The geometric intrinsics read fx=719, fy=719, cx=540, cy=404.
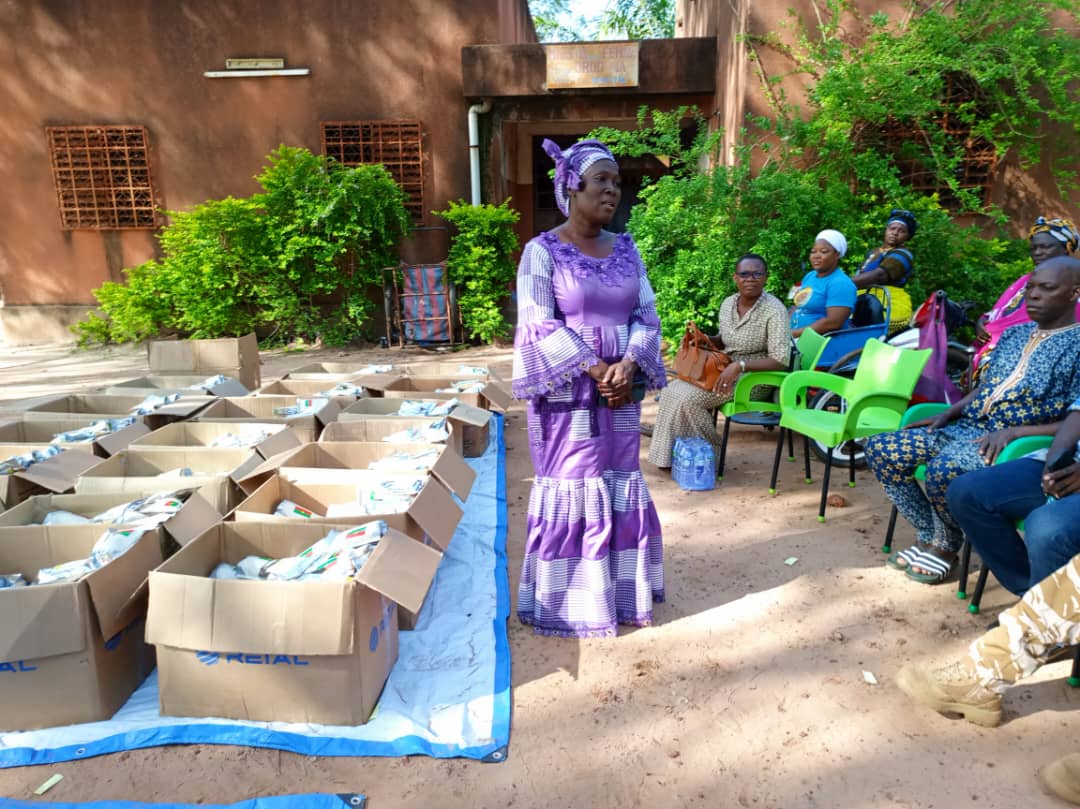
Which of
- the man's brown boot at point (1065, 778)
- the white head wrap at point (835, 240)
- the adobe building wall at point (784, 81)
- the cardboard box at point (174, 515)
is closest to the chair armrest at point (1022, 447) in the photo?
the man's brown boot at point (1065, 778)

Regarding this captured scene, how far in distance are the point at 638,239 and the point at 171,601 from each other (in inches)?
228

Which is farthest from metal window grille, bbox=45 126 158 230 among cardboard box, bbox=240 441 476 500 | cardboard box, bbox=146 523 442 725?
cardboard box, bbox=146 523 442 725

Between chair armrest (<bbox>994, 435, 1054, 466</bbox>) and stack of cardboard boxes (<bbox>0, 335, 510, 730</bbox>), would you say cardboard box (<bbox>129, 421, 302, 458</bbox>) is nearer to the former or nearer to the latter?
stack of cardboard boxes (<bbox>0, 335, 510, 730</bbox>)

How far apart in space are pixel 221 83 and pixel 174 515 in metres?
8.82

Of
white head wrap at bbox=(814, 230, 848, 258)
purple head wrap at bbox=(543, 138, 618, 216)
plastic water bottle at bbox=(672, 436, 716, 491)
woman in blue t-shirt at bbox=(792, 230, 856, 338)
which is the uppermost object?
purple head wrap at bbox=(543, 138, 618, 216)

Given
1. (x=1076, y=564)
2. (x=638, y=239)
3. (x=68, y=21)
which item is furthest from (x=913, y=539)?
(x=68, y=21)

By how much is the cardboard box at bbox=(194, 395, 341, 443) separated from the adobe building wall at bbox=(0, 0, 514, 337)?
574cm

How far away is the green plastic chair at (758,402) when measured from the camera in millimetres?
4453

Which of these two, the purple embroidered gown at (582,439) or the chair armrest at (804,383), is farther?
the chair armrest at (804,383)

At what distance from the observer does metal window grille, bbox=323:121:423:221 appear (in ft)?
31.5

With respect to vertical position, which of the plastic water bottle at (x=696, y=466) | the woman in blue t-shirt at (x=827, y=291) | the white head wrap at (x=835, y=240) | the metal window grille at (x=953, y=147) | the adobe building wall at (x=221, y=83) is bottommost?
the plastic water bottle at (x=696, y=466)

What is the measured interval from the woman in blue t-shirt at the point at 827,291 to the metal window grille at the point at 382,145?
20.2ft

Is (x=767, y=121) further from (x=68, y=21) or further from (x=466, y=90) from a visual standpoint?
(x=68, y=21)

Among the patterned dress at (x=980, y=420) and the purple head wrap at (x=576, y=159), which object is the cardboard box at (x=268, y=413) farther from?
the patterned dress at (x=980, y=420)
